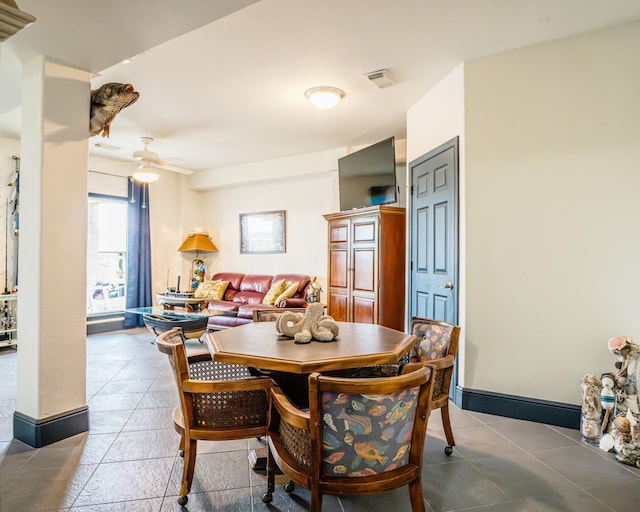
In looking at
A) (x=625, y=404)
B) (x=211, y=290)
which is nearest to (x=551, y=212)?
(x=625, y=404)

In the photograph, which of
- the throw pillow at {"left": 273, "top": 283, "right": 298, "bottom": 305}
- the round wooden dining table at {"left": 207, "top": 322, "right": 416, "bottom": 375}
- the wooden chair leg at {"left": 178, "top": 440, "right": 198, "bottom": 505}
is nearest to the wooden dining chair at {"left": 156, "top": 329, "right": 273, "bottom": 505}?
the wooden chair leg at {"left": 178, "top": 440, "right": 198, "bottom": 505}

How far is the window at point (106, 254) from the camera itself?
584cm

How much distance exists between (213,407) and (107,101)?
2.18 meters

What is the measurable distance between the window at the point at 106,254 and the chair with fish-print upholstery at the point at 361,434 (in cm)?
562

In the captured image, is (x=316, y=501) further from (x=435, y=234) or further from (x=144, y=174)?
(x=144, y=174)

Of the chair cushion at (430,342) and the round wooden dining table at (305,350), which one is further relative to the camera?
the chair cushion at (430,342)

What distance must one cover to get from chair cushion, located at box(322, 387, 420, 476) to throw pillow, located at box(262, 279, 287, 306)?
419cm

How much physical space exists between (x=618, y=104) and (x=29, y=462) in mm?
4254

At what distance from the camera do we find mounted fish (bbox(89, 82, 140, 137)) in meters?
2.56

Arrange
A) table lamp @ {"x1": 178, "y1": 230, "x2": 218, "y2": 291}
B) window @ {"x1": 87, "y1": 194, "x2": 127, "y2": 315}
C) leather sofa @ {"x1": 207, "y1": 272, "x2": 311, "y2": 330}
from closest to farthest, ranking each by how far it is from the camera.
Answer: leather sofa @ {"x1": 207, "y1": 272, "x2": 311, "y2": 330} → window @ {"x1": 87, "y1": 194, "x2": 127, "y2": 315} → table lamp @ {"x1": 178, "y1": 230, "x2": 218, "y2": 291}

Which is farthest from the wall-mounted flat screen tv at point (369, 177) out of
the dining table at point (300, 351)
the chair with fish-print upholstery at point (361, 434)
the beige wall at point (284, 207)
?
the chair with fish-print upholstery at point (361, 434)

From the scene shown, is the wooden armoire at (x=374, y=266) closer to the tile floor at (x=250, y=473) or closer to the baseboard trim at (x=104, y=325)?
the tile floor at (x=250, y=473)

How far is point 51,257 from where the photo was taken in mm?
2365

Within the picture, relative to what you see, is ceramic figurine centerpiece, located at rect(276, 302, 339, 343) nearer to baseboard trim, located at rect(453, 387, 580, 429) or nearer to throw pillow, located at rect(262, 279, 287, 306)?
baseboard trim, located at rect(453, 387, 580, 429)
